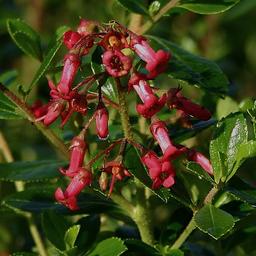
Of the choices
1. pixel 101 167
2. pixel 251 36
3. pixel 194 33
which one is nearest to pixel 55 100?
pixel 101 167

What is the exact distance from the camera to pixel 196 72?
2.10 meters

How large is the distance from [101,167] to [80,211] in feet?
0.93

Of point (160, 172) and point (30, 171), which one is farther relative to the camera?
point (30, 171)

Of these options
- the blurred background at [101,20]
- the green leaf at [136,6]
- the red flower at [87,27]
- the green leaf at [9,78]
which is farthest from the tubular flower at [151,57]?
the blurred background at [101,20]

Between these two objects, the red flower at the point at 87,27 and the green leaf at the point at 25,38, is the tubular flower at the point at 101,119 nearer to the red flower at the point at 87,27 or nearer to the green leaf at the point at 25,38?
the red flower at the point at 87,27

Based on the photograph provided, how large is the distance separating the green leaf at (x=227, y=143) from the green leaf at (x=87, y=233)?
468mm

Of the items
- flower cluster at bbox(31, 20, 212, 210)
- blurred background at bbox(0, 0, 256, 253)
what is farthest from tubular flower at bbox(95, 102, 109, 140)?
blurred background at bbox(0, 0, 256, 253)

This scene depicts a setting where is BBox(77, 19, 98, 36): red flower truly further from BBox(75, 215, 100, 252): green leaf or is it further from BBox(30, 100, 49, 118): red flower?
BBox(75, 215, 100, 252): green leaf

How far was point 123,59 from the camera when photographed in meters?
1.66

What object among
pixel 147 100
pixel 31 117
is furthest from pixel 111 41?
pixel 31 117

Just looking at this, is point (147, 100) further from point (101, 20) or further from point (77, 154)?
point (101, 20)

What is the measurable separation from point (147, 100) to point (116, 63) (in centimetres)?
12

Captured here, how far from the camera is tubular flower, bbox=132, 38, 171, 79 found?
1715mm

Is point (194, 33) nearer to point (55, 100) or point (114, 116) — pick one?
point (114, 116)
